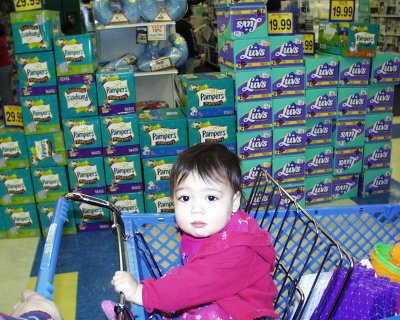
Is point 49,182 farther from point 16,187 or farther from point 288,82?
point 288,82

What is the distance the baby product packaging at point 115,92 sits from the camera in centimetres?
344

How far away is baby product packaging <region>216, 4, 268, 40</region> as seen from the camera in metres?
3.48

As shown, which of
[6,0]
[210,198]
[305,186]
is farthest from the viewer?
[6,0]

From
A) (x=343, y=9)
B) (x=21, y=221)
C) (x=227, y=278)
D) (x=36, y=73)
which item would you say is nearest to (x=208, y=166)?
(x=227, y=278)

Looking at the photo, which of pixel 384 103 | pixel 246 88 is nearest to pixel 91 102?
pixel 246 88

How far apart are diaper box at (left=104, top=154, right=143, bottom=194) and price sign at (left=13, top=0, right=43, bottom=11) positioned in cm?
125

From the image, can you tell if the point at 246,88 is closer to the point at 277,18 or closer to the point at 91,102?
the point at 277,18

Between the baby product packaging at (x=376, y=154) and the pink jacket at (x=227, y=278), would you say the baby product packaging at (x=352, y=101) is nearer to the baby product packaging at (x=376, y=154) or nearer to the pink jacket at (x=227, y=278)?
the baby product packaging at (x=376, y=154)

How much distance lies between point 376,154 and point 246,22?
177 centimetres

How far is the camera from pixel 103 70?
3604mm

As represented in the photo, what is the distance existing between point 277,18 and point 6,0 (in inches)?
238

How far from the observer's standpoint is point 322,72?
3.85 m

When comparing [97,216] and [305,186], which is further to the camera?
[305,186]

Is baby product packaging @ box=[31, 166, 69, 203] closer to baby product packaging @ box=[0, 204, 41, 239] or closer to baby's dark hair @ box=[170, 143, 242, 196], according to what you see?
baby product packaging @ box=[0, 204, 41, 239]
